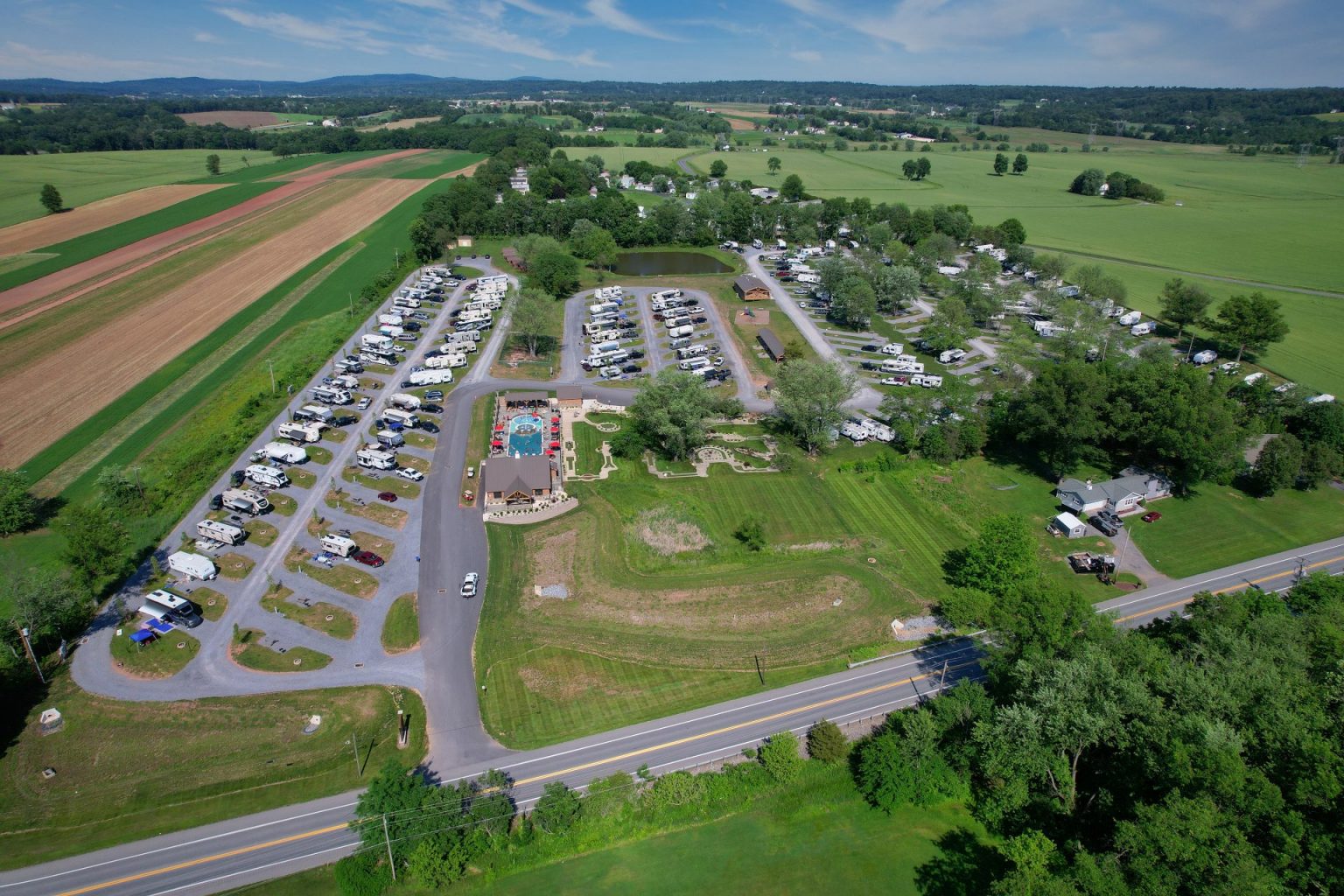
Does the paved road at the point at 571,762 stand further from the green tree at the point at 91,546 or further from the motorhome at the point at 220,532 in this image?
the motorhome at the point at 220,532

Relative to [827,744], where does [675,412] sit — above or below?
above

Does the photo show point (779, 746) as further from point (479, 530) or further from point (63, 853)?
point (63, 853)

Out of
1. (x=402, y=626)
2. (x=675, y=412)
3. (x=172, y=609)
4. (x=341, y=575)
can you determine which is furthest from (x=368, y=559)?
(x=675, y=412)

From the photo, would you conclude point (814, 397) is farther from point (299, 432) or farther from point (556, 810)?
point (299, 432)

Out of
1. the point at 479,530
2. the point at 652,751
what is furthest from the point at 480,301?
the point at 652,751

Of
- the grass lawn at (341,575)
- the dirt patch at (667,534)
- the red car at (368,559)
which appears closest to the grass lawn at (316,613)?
the grass lawn at (341,575)

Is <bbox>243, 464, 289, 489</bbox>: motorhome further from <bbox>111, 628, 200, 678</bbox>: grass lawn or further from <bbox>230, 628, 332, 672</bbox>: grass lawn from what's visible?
<bbox>230, 628, 332, 672</bbox>: grass lawn
